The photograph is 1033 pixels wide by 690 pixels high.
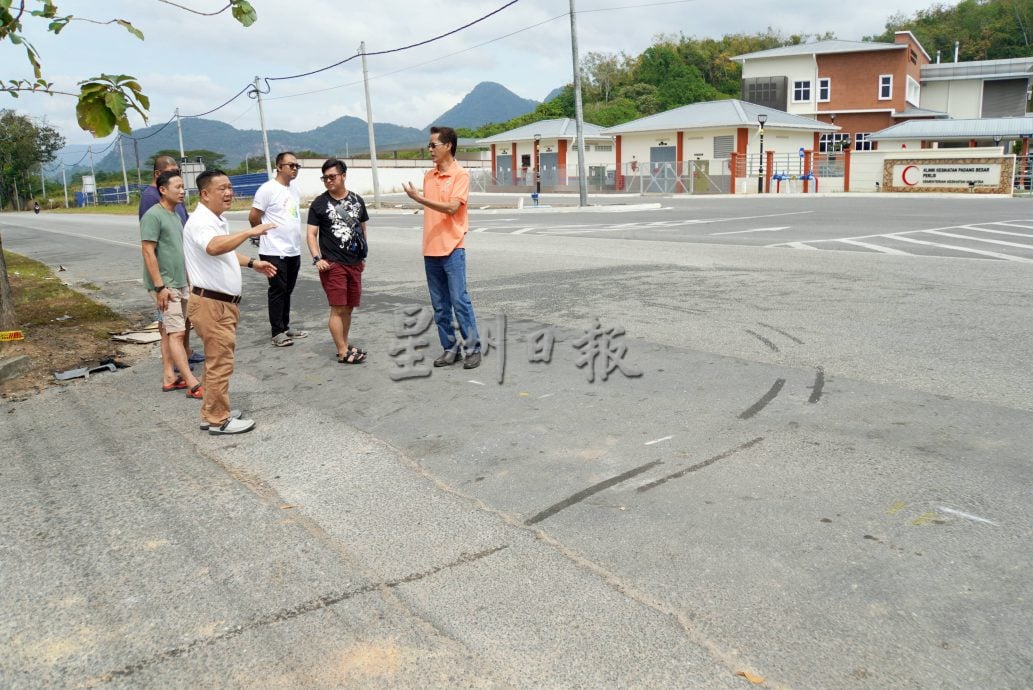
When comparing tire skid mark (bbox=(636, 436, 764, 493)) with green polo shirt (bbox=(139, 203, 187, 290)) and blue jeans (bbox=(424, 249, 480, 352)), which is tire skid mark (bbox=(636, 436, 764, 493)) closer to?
blue jeans (bbox=(424, 249, 480, 352))

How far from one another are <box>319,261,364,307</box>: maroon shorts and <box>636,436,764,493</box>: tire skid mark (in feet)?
12.1

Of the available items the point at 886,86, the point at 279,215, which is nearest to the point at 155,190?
the point at 279,215

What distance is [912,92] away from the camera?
61.5 metres

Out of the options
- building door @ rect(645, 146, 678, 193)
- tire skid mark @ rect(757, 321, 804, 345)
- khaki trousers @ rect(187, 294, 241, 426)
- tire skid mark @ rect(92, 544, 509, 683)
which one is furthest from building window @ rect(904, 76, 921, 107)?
tire skid mark @ rect(92, 544, 509, 683)

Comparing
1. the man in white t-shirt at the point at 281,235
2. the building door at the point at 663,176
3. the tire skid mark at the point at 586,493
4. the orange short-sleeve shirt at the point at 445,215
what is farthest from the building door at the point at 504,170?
the tire skid mark at the point at 586,493

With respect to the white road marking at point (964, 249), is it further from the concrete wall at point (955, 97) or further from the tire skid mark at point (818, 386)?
the concrete wall at point (955, 97)

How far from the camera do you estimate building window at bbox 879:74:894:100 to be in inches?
2233

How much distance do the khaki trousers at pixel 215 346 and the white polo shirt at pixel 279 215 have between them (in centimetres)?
266

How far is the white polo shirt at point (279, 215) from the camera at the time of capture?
7.73 meters

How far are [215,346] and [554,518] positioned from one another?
104 inches

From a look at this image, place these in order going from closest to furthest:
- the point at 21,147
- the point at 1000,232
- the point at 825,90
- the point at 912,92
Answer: the point at 1000,232 → the point at 825,90 → the point at 912,92 → the point at 21,147

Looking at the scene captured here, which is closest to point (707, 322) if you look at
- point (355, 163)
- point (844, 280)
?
point (844, 280)

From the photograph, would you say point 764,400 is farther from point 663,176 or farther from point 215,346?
point 663,176

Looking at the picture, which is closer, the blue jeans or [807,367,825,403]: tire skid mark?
[807,367,825,403]: tire skid mark
